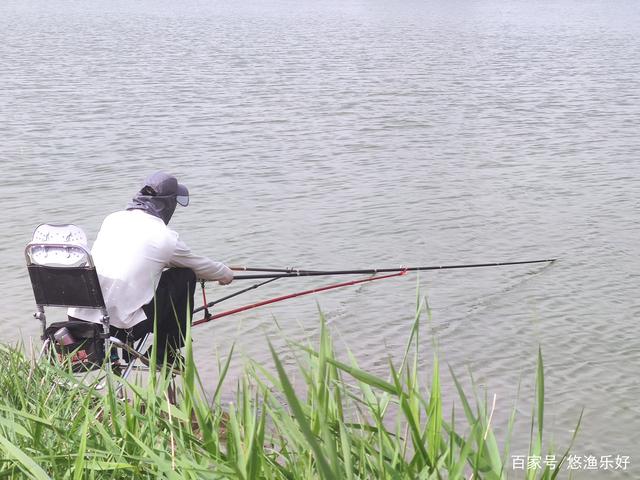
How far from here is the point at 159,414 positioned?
140 inches

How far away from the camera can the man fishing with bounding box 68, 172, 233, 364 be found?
194 inches

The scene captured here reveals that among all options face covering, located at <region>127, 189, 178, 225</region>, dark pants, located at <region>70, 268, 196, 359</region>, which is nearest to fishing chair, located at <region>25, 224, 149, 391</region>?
dark pants, located at <region>70, 268, 196, 359</region>

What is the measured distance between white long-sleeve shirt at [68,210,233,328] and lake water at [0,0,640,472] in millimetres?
939

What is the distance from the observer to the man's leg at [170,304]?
5.06 meters

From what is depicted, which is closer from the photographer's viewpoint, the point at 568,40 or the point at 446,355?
the point at 446,355

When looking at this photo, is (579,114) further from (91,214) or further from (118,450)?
(118,450)

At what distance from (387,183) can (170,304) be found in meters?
7.18

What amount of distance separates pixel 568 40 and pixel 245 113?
16.9 m

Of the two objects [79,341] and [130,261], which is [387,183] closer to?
[130,261]

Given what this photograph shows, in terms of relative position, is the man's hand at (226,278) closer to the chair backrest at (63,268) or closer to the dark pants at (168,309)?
the dark pants at (168,309)

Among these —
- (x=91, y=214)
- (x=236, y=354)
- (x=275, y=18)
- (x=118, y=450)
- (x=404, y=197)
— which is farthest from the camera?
(x=275, y=18)

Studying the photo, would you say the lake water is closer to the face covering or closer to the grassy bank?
the grassy bank

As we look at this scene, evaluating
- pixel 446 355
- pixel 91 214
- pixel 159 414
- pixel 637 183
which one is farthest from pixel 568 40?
pixel 159 414

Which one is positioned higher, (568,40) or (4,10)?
(4,10)
